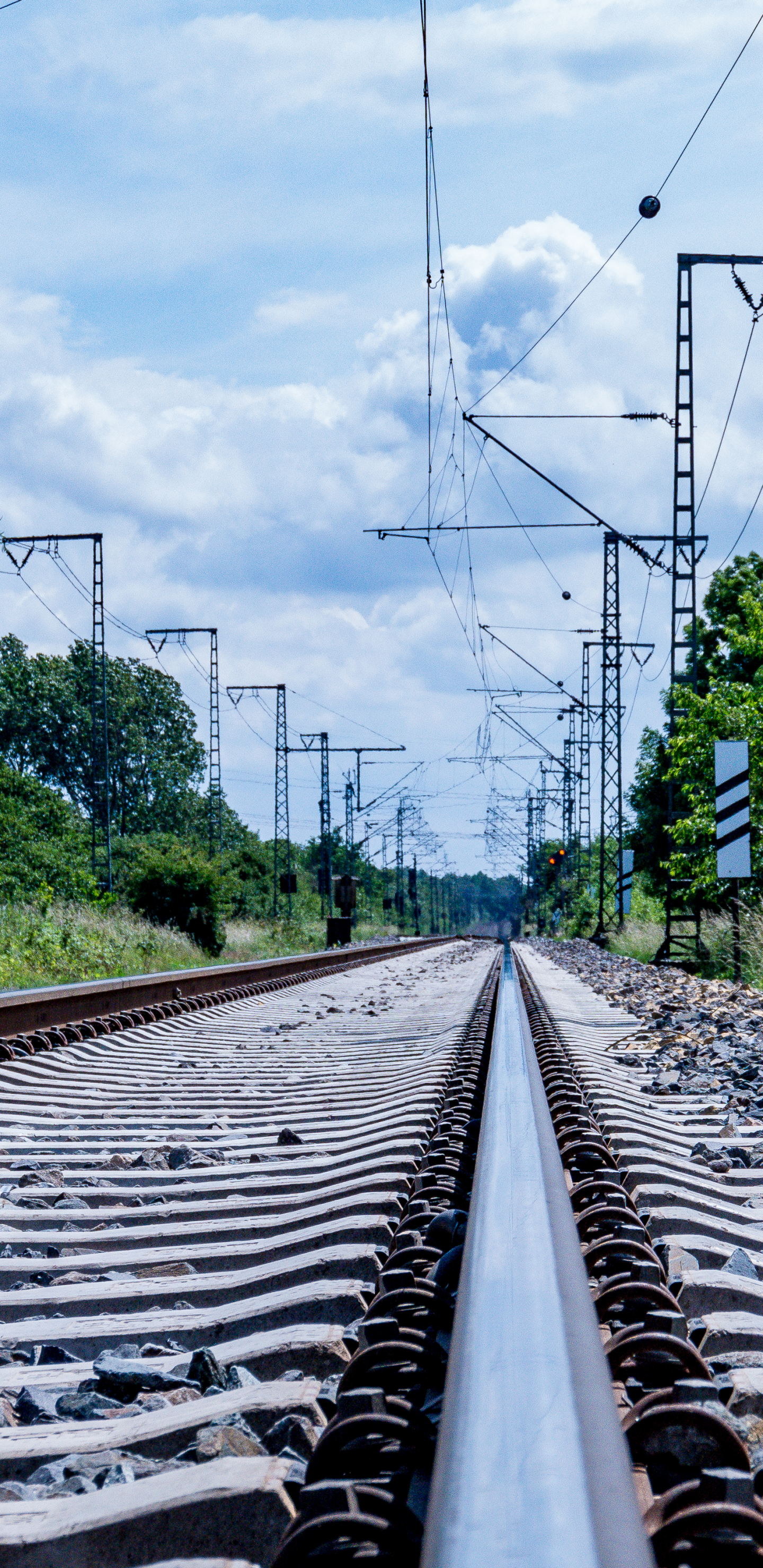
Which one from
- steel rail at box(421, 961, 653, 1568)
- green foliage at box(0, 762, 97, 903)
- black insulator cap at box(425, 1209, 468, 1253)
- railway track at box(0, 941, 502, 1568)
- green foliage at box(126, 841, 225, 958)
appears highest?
green foliage at box(0, 762, 97, 903)

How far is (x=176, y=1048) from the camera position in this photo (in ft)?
24.4

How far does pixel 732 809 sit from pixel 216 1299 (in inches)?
427

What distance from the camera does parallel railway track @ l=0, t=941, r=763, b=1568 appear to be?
4.44 feet

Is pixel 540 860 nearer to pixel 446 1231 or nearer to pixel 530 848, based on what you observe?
pixel 530 848

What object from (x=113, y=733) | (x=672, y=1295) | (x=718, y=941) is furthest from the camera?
(x=113, y=733)

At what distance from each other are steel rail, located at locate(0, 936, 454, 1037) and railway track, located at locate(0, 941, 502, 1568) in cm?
117

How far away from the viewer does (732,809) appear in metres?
12.9

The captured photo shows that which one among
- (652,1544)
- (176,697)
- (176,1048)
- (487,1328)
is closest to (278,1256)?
(487,1328)

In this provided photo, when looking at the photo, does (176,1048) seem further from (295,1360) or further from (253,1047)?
(295,1360)

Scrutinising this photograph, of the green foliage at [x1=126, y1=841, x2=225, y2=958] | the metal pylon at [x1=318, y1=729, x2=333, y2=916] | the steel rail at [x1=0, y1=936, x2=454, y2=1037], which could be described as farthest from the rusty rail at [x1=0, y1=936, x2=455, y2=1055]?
the metal pylon at [x1=318, y1=729, x2=333, y2=916]

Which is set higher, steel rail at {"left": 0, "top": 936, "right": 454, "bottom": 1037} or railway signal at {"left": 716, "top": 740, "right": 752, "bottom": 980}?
railway signal at {"left": 716, "top": 740, "right": 752, "bottom": 980}

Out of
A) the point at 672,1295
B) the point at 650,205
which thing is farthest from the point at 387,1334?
the point at 650,205

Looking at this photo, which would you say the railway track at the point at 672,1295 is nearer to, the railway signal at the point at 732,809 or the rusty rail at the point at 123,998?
the rusty rail at the point at 123,998

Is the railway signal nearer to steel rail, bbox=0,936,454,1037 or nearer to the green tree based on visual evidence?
steel rail, bbox=0,936,454,1037
